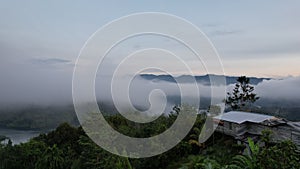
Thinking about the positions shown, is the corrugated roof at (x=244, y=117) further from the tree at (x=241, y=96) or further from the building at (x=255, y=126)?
the tree at (x=241, y=96)

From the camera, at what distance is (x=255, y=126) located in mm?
10297

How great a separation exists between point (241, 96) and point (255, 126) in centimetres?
634

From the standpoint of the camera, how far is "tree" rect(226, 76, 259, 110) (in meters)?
16.4

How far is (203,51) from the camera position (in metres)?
8.02

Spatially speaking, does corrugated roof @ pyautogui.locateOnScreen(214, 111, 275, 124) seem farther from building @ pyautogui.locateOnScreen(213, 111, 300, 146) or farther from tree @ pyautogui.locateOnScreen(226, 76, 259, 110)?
tree @ pyautogui.locateOnScreen(226, 76, 259, 110)

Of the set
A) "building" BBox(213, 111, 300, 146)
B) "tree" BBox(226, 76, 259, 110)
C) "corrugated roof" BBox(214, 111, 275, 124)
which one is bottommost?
"building" BBox(213, 111, 300, 146)

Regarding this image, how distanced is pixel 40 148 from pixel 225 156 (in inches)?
313

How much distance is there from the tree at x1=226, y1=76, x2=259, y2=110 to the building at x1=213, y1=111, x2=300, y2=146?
4411 millimetres

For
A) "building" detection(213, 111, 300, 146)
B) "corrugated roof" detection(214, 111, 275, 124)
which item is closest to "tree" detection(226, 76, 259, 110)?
"building" detection(213, 111, 300, 146)

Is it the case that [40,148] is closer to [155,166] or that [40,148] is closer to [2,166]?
[2,166]

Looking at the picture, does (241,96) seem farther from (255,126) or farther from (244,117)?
(255,126)

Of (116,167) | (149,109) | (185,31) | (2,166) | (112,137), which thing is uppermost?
(185,31)

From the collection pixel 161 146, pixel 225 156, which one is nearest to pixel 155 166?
pixel 161 146

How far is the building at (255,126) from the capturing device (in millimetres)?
9188
